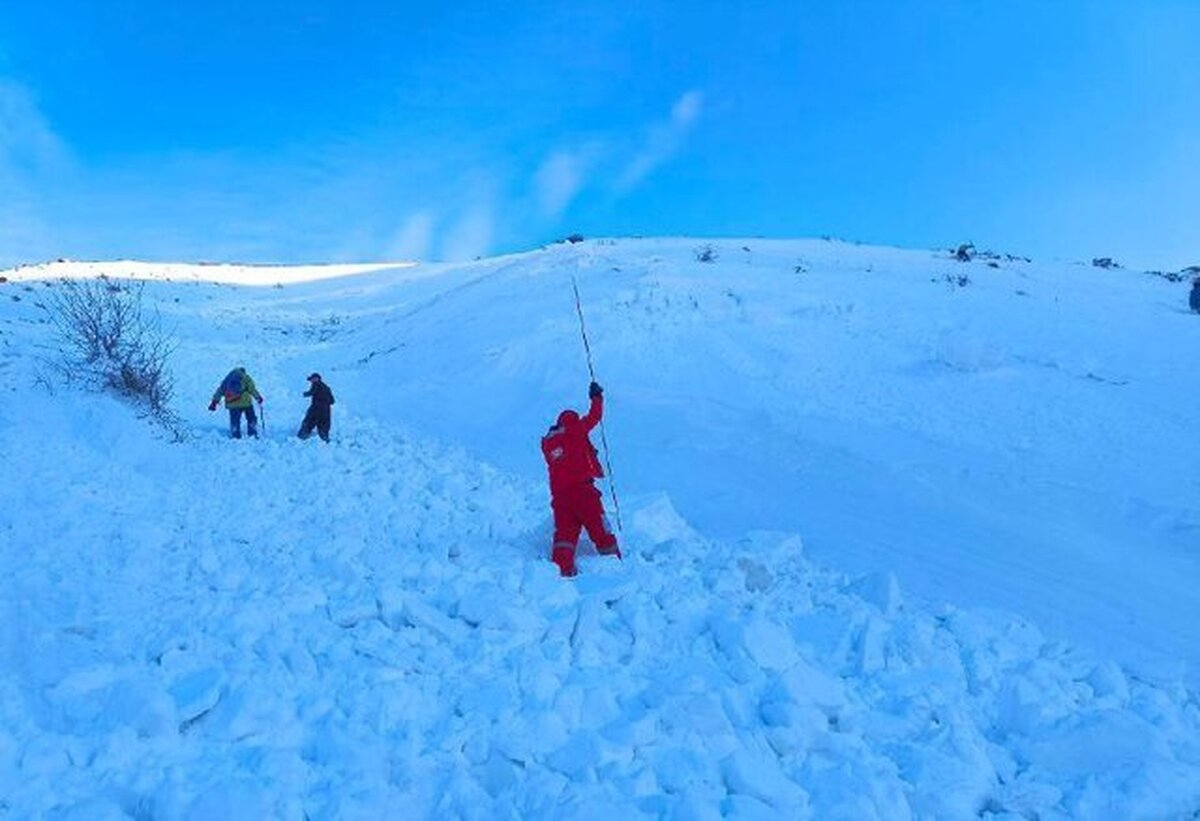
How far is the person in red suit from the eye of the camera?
7.32 meters

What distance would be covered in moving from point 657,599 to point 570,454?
1.88m

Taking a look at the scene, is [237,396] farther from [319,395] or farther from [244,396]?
[319,395]

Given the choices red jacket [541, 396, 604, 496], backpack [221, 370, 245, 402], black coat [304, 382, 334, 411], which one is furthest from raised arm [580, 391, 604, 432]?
backpack [221, 370, 245, 402]

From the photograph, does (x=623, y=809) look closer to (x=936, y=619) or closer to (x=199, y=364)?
(x=936, y=619)

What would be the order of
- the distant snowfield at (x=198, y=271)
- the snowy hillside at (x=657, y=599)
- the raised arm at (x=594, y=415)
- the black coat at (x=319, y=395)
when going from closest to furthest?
the snowy hillside at (x=657, y=599), the raised arm at (x=594, y=415), the black coat at (x=319, y=395), the distant snowfield at (x=198, y=271)

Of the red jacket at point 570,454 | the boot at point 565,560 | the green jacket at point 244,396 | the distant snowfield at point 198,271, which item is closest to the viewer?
the boot at point 565,560

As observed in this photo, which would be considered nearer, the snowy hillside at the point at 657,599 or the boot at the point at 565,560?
the snowy hillside at the point at 657,599

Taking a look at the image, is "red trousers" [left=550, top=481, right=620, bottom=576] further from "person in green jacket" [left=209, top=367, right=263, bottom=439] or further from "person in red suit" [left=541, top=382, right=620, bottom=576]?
"person in green jacket" [left=209, top=367, right=263, bottom=439]

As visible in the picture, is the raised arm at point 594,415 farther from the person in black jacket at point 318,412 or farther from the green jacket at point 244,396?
the green jacket at point 244,396

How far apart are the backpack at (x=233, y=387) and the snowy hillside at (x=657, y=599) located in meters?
0.70

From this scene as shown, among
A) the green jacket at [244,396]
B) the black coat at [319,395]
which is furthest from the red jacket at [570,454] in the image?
the green jacket at [244,396]

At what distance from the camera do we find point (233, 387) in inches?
539

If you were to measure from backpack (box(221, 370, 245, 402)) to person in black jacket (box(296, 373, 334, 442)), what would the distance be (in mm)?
1016

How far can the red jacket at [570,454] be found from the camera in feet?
24.9
